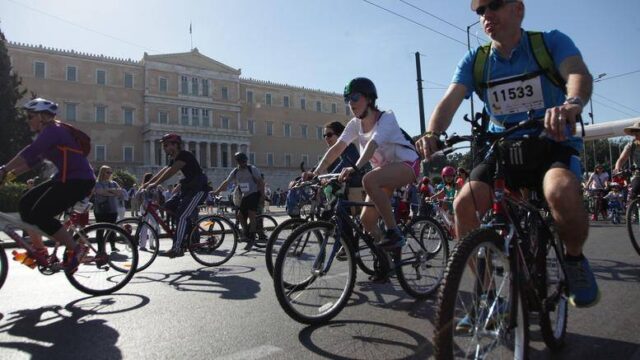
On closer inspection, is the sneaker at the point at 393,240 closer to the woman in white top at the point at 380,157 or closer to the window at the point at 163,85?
the woman in white top at the point at 380,157

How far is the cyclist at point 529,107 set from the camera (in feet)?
8.08

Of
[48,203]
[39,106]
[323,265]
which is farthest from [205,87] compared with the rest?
[323,265]

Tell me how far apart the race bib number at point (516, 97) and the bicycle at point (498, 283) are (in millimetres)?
528

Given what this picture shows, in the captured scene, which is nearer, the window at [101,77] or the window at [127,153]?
the window at [101,77]

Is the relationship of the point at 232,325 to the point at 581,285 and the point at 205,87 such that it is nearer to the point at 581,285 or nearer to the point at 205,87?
the point at 581,285

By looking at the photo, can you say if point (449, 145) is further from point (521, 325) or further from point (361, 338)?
point (361, 338)

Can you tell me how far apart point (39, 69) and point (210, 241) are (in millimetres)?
57714

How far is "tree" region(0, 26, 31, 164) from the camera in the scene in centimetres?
3775

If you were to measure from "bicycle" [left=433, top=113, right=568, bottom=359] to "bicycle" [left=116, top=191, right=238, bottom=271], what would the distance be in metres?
5.34

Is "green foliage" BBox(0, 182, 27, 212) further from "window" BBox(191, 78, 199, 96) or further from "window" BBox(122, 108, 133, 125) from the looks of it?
"window" BBox(191, 78, 199, 96)

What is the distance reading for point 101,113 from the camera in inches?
2266

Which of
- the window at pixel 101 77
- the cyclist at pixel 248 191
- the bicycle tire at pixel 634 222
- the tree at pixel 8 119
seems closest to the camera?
the bicycle tire at pixel 634 222

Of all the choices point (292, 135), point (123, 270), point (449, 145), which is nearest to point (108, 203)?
point (123, 270)

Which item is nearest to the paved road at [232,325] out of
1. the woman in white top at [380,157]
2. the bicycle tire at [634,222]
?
the woman in white top at [380,157]
